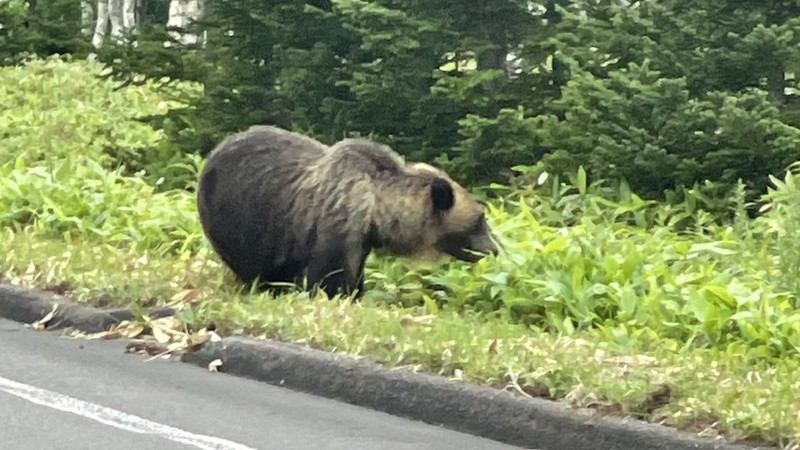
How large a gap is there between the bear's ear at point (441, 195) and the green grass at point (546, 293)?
47 cm

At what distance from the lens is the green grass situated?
21.1 feet

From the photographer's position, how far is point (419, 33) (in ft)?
40.7

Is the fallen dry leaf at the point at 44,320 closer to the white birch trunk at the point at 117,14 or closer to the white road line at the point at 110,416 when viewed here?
the white road line at the point at 110,416

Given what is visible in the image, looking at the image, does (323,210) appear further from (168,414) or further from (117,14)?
(117,14)

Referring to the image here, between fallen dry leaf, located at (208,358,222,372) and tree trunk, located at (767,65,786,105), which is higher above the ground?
tree trunk, located at (767,65,786,105)

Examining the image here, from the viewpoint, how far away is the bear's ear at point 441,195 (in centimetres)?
911

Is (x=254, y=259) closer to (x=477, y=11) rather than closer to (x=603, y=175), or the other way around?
(x=603, y=175)

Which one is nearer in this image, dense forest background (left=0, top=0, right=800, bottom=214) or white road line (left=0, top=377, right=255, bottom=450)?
white road line (left=0, top=377, right=255, bottom=450)

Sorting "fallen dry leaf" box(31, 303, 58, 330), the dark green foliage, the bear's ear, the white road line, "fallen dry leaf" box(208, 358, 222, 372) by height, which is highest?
the bear's ear

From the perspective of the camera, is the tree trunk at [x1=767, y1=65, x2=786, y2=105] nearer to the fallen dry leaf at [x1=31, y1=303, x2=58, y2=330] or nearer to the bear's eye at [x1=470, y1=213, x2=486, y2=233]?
the bear's eye at [x1=470, y1=213, x2=486, y2=233]

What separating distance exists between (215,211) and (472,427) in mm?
3675

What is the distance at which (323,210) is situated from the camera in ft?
29.5

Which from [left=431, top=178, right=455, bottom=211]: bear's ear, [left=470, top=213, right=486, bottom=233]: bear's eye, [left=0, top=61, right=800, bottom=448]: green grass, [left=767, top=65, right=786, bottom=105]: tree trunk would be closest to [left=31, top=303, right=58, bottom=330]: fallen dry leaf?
[left=0, top=61, right=800, bottom=448]: green grass

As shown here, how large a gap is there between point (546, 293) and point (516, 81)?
4.39 m
